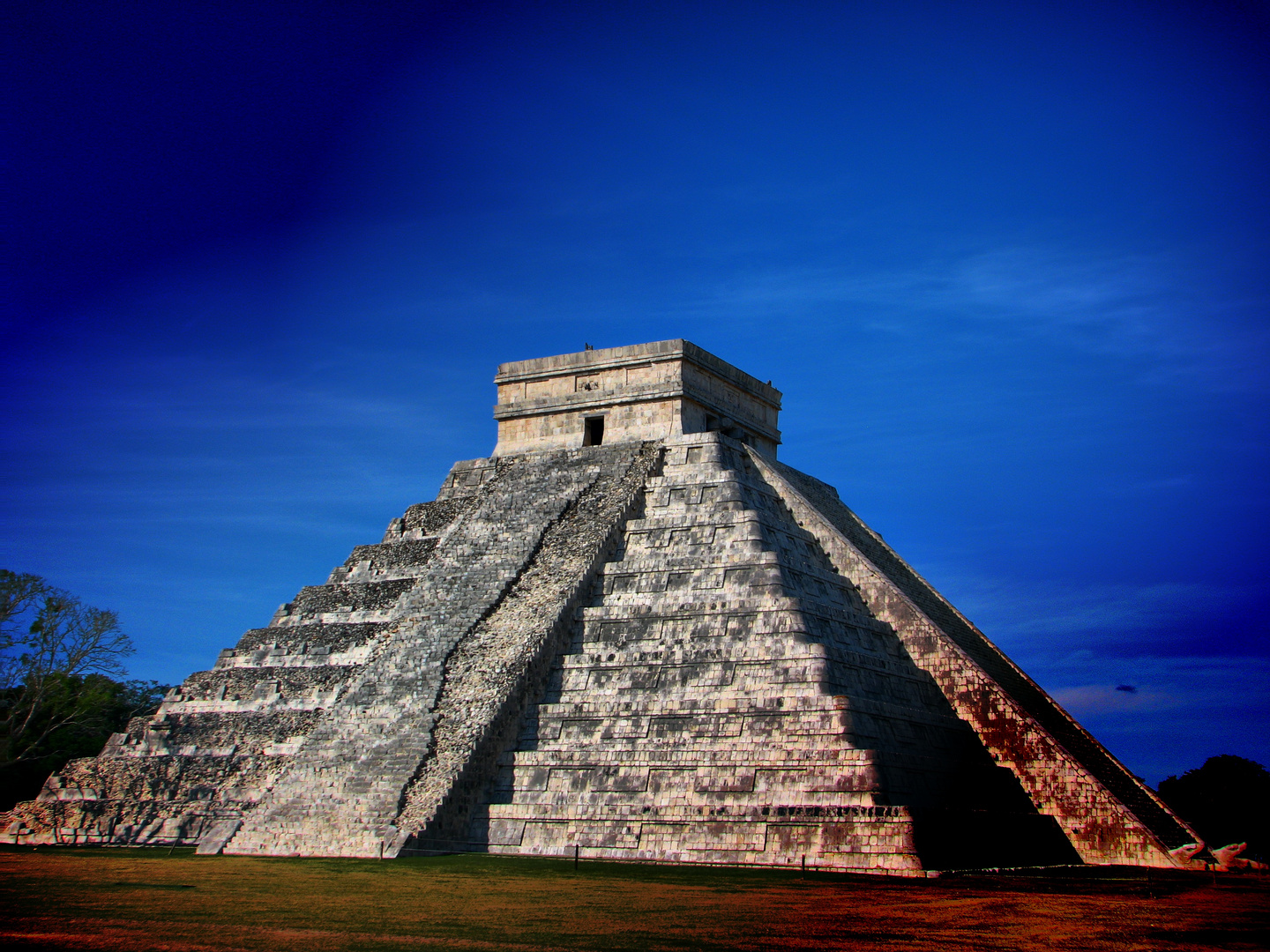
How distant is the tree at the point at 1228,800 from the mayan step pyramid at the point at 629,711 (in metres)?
7.67

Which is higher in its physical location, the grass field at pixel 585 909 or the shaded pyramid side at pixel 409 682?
the shaded pyramid side at pixel 409 682

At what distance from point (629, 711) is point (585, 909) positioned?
6330 millimetres

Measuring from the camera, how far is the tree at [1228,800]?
2494 centimetres

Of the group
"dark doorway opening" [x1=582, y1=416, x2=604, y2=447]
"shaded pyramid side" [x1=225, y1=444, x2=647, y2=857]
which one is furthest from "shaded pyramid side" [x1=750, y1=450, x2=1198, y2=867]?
"shaded pyramid side" [x1=225, y1=444, x2=647, y2=857]

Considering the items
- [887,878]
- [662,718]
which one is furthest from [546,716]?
[887,878]

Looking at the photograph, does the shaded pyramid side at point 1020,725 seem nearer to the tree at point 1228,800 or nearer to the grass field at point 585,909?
the grass field at point 585,909

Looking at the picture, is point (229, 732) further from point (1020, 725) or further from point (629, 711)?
point (1020, 725)

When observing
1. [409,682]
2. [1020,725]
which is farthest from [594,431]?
[1020,725]

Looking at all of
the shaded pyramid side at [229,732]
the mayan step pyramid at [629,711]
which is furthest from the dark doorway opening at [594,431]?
the shaded pyramid side at [229,732]

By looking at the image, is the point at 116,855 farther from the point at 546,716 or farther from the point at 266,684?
the point at 546,716

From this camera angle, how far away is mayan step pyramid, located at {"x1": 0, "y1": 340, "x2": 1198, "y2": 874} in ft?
49.7

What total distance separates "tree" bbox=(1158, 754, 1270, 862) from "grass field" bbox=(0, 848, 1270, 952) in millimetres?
12141

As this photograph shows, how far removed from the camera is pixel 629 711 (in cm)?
1658

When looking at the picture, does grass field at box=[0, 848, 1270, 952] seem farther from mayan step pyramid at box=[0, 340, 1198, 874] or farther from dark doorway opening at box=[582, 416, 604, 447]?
dark doorway opening at box=[582, 416, 604, 447]
